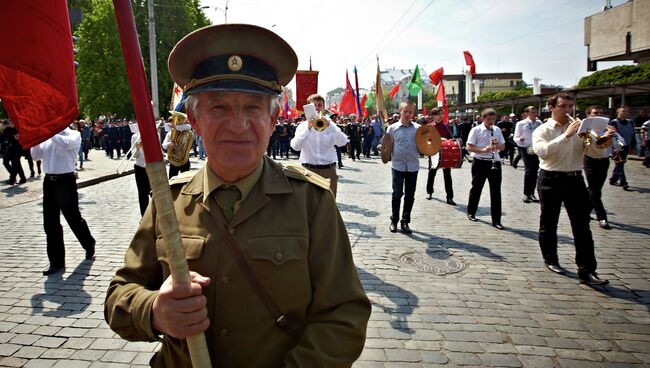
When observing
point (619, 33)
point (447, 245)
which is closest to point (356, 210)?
point (447, 245)

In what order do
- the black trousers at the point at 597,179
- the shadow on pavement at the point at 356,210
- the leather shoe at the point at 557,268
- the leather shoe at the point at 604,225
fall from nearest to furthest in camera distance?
the leather shoe at the point at 557,268 → the leather shoe at the point at 604,225 → the black trousers at the point at 597,179 → the shadow on pavement at the point at 356,210

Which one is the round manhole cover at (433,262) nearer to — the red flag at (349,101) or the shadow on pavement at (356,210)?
the shadow on pavement at (356,210)

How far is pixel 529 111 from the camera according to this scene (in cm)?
1077

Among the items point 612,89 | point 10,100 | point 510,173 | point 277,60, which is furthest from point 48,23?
point 612,89

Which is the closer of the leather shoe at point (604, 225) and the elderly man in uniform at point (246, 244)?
the elderly man in uniform at point (246, 244)

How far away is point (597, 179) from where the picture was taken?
26.3ft

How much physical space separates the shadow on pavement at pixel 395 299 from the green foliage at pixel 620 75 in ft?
72.2

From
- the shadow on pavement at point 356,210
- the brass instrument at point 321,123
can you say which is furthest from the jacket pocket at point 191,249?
the shadow on pavement at point 356,210

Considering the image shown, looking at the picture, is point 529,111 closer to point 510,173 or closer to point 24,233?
point 510,173

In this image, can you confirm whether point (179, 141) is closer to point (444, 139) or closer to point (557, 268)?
point (444, 139)

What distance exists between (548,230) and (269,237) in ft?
16.8

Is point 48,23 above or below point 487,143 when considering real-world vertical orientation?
above

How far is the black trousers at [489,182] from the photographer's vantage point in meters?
7.88

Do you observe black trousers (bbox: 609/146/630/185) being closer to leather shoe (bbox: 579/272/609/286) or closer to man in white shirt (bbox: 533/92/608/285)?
man in white shirt (bbox: 533/92/608/285)
